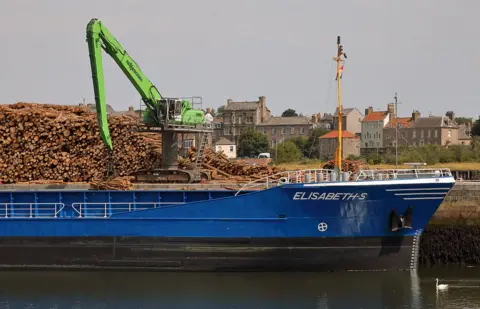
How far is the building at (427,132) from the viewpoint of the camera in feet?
293

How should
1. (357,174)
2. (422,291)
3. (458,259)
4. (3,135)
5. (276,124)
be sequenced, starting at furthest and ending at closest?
(276,124), (3,135), (458,259), (357,174), (422,291)

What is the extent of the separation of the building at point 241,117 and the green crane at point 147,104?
7516 cm

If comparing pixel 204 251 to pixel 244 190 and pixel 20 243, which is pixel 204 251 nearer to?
pixel 244 190

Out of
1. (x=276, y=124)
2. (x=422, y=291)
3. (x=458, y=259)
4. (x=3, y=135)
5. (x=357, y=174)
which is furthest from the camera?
(x=276, y=124)

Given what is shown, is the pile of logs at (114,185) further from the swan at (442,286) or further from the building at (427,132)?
the building at (427,132)

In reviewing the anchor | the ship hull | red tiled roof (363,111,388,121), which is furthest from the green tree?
the anchor

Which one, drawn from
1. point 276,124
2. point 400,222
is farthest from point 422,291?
point 276,124

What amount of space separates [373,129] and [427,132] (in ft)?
29.1

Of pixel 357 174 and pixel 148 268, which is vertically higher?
pixel 357 174

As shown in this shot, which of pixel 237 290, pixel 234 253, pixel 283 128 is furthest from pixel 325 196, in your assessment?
pixel 283 128

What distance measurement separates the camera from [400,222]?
2542 cm

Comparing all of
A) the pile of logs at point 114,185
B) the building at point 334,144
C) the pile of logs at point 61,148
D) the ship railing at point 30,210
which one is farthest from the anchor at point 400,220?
the building at point 334,144

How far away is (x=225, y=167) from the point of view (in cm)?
3375

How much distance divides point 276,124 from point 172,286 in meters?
84.5
